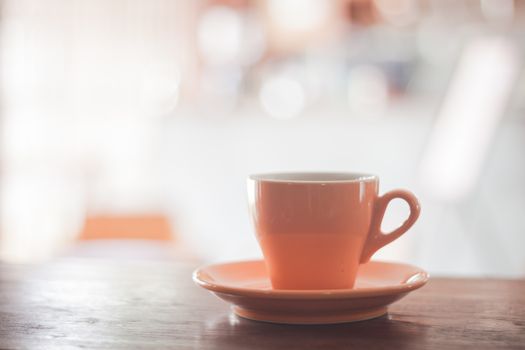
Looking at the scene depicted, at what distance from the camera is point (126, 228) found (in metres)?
2.31

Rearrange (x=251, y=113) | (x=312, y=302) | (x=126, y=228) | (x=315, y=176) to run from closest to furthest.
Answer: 1. (x=312, y=302)
2. (x=315, y=176)
3. (x=126, y=228)
4. (x=251, y=113)

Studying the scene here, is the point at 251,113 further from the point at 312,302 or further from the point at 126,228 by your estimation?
the point at 312,302

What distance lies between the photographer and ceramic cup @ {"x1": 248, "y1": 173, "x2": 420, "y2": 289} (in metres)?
0.59

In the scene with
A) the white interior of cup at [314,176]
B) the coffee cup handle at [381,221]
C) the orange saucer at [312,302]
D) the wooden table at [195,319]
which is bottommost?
the wooden table at [195,319]

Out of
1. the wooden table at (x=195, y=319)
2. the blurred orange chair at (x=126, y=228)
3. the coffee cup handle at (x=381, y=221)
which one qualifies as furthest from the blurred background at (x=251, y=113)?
the coffee cup handle at (x=381, y=221)

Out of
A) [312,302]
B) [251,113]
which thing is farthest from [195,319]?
[251,113]

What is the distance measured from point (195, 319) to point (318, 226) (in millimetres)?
114

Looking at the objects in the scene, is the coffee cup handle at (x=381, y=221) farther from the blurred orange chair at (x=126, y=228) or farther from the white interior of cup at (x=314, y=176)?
the blurred orange chair at (x=126, y=228)

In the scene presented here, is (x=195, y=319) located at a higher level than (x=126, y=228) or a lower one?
higher

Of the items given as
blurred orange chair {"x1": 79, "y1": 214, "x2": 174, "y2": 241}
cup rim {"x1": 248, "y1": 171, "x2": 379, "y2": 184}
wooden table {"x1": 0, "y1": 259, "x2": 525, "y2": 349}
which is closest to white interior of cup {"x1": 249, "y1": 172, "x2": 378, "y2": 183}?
cup rim {"x1": 248, "y1": 171, "x2": 379, "y2": 184}

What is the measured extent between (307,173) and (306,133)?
2.83 meters

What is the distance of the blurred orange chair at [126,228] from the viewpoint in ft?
7.57

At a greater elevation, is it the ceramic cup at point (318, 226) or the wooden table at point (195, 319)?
the ceramic cup at point (318, 226)

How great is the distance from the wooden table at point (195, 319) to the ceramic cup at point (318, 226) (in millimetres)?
54
